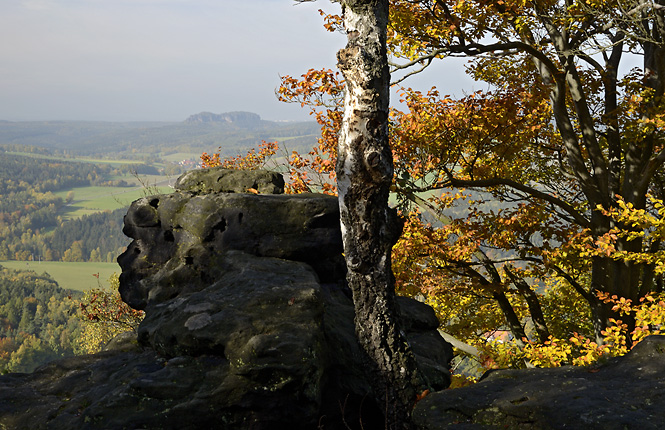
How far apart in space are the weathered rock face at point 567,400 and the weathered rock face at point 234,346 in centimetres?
130

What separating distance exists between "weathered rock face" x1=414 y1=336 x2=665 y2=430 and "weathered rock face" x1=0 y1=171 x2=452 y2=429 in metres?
1.30

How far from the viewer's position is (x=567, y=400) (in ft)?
14.5

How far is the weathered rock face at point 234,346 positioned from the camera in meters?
5.53

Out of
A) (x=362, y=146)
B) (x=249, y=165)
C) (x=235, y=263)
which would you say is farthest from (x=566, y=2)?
(x=249, y=165)

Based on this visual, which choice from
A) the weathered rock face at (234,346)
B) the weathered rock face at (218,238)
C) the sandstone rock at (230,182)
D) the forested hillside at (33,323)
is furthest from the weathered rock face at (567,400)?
the forested hillside at (33,323)

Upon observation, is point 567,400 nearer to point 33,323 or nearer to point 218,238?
point 218,238

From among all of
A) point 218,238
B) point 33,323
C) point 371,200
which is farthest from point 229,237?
point 33,323

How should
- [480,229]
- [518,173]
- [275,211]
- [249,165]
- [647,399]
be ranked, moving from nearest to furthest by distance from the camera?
1. [647,399]
2. [275,211]
3. [480,229]
4. [518,173]
5. [249,165]

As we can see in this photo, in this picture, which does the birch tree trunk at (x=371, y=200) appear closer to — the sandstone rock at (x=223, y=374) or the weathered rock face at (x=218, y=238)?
the sandstone rock at (x=223, y=374)

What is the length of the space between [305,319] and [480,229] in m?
10.3

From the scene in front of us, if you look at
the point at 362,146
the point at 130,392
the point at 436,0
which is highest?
the point at 436,0

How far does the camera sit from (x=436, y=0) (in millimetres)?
11984

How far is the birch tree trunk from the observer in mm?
6250

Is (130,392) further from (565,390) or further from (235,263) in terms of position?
(565,390)
